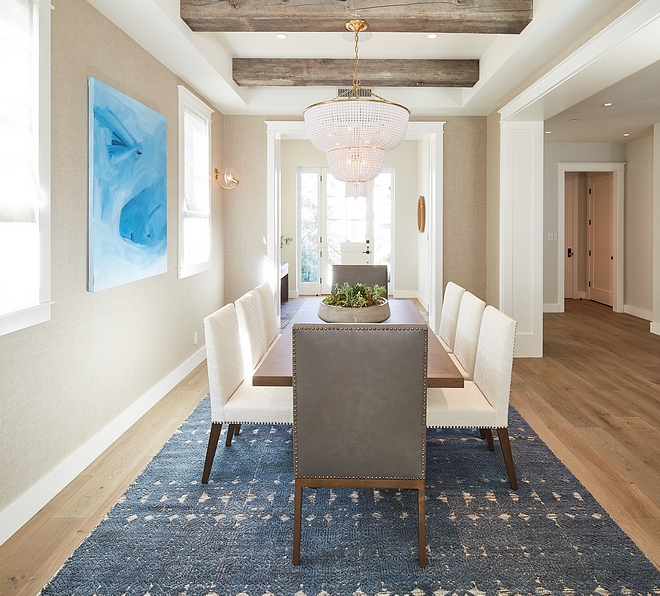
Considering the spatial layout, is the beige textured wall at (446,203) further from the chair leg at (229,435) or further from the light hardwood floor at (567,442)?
the chair leg at (229,435)

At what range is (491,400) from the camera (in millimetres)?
2439

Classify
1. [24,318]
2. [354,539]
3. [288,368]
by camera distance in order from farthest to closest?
1. [288,368]
2. [24,318]
3. [354,539]

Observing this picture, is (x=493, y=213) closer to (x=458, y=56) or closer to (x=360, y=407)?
(x=458, y=56)

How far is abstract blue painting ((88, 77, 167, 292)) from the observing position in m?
2.77

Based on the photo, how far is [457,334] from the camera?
127 inches

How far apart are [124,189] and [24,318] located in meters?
1.22

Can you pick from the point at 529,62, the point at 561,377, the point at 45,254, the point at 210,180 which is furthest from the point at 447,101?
the point at 45,254

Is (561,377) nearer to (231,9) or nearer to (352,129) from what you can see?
(352,129)

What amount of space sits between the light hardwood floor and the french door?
171 inches

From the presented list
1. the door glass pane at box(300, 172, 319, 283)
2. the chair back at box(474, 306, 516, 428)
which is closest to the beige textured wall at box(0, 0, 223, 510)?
the chair back at box(474, 306, 516, 428)

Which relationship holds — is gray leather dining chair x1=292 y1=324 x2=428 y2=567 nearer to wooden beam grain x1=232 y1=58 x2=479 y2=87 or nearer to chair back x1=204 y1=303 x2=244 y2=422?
chair back x1=204 y1=303 x2=244 y2=422

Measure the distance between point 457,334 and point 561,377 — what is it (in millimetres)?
1707

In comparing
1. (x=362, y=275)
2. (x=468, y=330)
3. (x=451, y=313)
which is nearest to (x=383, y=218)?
(x=362, y=275)

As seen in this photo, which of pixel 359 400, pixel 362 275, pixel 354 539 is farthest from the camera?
pixel 362 275
